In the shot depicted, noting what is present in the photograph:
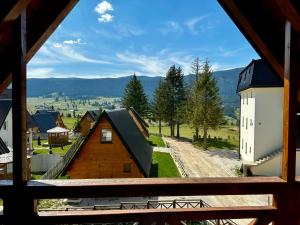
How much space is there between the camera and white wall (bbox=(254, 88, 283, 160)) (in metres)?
20.8

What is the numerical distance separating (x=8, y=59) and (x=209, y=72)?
107 ft

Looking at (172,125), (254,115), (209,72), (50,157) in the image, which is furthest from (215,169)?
(172,125)

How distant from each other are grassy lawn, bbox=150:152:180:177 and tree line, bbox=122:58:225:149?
8932 millimetres

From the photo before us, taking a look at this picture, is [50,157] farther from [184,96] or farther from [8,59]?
[184,96]

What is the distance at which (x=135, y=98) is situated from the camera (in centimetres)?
5306

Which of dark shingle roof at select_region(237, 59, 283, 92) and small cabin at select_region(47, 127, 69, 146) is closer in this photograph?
dark shingle roof at select_region(237, 59, 283, 92)

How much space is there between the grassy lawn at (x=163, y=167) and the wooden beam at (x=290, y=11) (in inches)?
681

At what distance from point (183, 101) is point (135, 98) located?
10171mm

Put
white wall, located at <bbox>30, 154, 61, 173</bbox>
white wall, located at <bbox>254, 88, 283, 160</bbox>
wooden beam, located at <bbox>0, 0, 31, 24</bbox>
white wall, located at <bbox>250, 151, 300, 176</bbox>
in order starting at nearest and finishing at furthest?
wooden beam, located at <bbox>0, 0, 31, 24</bbox> → white wall, located at <bbox>250, 151, 300, 176</bbox> → white wall, located at <bbox>254, 88, 283, 160</bbox> → white wall, located at <bbox>30, 154, 61, 173</bbox>

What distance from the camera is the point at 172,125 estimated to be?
4681cm

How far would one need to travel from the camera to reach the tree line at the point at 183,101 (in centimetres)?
3347

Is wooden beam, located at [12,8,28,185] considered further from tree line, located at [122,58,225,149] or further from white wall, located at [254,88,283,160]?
tree line, located at [122,58,225,149]

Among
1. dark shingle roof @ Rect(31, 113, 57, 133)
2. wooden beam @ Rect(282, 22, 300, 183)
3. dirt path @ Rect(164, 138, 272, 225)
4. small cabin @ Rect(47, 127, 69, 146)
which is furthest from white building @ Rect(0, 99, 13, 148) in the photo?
wooden beam @ Rect(282, 22, 300, 183)

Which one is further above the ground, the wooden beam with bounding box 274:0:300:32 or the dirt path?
the wooden beam with bounding box 274:0:300:32
